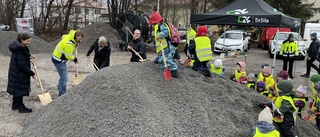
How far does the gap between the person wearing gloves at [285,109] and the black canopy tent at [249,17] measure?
14.8 ft

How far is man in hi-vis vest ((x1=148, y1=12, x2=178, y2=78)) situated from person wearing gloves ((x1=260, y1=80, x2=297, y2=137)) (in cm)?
157

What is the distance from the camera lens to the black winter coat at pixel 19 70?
490cm

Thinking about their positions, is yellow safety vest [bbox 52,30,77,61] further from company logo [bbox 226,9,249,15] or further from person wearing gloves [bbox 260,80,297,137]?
company logo [bbox 226,9,249,15]

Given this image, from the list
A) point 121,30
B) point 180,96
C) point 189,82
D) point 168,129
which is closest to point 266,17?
point 189,82

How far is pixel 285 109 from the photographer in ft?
12.7

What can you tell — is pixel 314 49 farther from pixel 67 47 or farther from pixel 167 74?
pixel 67 47

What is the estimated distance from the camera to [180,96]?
4102mm

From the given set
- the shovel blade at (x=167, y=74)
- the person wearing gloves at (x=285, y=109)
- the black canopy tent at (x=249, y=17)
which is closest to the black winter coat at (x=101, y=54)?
the shovel blade at (x=167, y=74)

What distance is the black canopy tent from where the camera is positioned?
8.10 metres

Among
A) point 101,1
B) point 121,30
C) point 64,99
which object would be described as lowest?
point 64,99

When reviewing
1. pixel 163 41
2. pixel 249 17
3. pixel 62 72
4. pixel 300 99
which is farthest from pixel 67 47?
pixel 249 17

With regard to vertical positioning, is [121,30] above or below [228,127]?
above

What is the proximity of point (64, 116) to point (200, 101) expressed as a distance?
188cm

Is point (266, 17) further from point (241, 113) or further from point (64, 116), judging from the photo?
point (64, 116)
